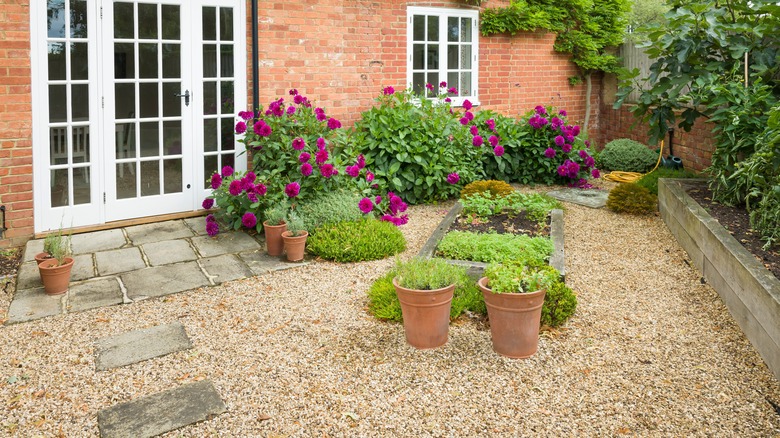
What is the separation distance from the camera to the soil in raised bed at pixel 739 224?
4301mm

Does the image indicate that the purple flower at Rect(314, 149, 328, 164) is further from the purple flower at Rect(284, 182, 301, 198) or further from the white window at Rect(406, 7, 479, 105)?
the white window at Rect(406, 7, 479, 105)

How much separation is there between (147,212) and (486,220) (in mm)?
3390

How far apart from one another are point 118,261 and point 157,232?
873 mm

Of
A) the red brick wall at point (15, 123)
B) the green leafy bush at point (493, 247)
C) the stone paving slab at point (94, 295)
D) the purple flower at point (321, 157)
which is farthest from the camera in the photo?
the purple flower at point (321, 157)

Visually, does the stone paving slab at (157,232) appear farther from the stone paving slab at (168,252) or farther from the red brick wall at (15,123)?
the red brick wall at (15,123)

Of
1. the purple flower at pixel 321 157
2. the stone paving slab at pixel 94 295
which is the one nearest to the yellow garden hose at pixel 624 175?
the purple flower at pixel 321 157

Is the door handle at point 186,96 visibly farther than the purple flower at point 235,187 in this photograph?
Yes

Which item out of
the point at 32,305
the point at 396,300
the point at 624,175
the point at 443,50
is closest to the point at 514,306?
the point at 396,300

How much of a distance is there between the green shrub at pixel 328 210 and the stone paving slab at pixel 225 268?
28.8 inches

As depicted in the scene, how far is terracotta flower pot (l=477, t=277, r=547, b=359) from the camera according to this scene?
364 centimetres

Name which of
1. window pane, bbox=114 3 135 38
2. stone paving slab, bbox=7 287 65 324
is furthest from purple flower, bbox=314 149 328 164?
stone paving slab, bbox=7 287 65 324

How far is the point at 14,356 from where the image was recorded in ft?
12.3

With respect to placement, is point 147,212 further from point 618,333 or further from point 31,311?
point 618,333

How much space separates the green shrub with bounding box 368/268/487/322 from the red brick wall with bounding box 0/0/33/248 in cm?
344
